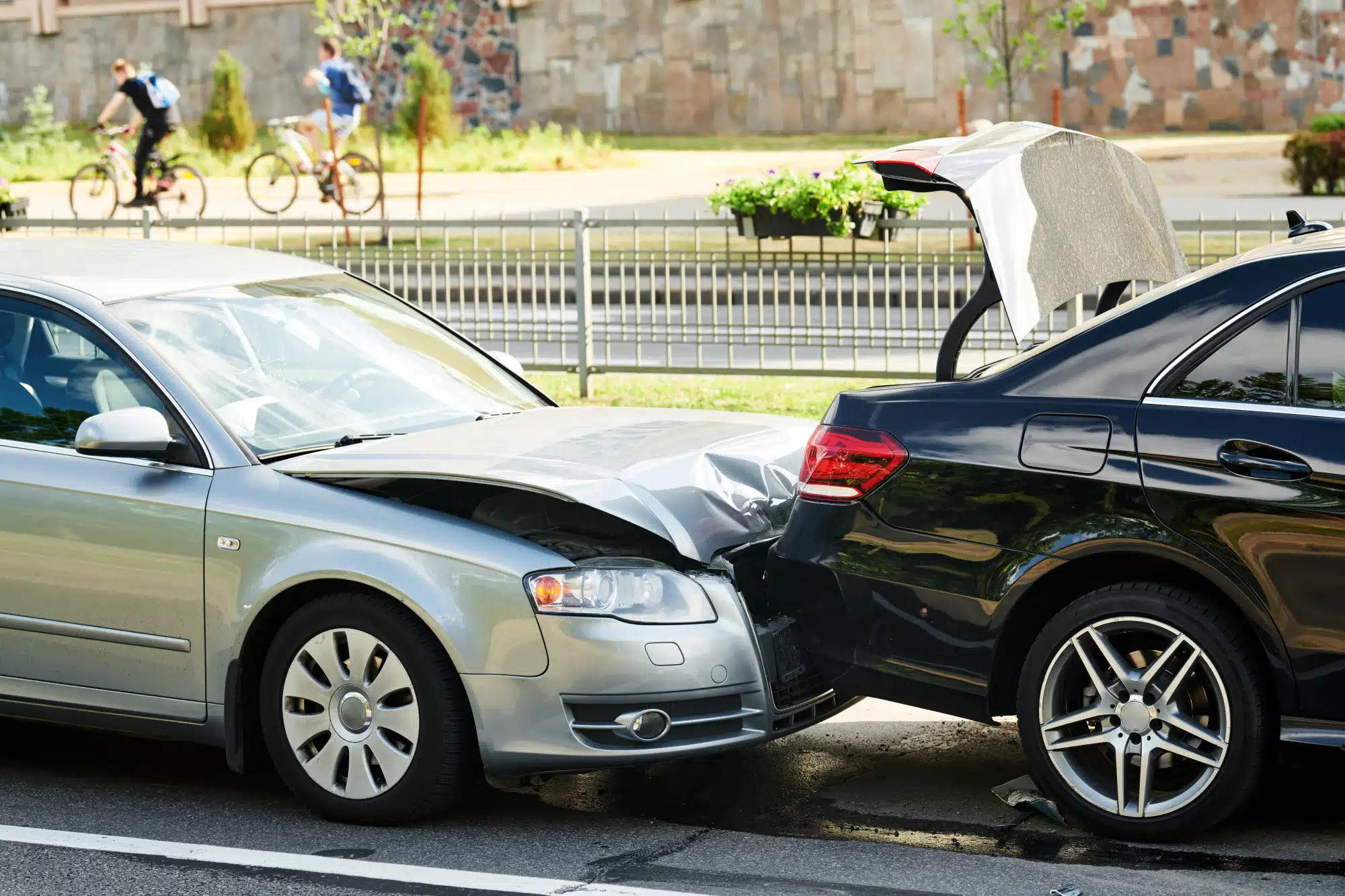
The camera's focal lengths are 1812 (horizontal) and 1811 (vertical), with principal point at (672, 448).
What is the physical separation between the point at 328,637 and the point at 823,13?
3233 cm

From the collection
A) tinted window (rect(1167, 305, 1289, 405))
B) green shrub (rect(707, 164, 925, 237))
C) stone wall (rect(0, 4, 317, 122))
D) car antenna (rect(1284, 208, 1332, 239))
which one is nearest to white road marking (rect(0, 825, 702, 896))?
tinted window (rect(1167, 305, 1289, 405))

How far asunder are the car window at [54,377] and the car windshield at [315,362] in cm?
15

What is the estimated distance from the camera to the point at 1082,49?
1335 inches

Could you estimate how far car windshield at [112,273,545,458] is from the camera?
5.46 m

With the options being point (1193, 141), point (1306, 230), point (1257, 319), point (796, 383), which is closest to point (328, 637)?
point (1257, 319)

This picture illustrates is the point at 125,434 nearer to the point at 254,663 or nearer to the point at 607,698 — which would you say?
the point at 254,663

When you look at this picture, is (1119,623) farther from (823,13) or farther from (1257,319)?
(823,13)

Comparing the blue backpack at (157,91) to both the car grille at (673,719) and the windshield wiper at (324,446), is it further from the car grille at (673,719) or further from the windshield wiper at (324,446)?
the car grille at (673,719)

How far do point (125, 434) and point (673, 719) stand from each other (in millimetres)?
1729

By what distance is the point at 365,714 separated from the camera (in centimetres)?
491

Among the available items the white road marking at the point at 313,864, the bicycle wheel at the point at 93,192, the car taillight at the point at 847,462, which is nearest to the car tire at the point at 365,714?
the white road marking at the point at 313,864

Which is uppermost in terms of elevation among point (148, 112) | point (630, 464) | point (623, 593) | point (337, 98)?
point (337, 98)

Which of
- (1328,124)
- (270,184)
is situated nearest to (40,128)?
(270,184)

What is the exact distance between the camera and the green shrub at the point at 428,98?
3372cm
